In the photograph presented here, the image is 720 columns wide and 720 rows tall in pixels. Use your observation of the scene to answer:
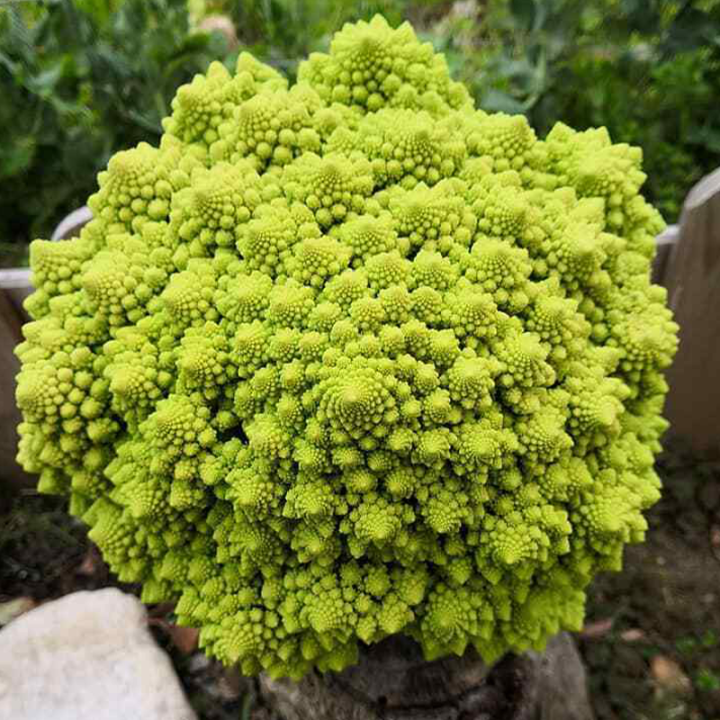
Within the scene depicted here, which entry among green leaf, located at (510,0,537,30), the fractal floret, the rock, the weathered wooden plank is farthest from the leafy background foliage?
the rock

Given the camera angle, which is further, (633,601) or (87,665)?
(633,601)

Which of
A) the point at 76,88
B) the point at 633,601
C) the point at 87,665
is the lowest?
the point at 87,665

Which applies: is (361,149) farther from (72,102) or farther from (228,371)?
(72,102)

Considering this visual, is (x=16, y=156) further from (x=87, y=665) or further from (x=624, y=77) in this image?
(x=624, y=77)

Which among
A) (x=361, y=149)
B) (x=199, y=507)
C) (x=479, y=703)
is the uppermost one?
(x=361, y=149)

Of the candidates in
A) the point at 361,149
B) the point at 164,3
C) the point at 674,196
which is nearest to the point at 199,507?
the point at 361,149

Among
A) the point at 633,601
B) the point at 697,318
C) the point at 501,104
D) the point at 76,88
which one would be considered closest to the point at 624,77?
the point at 501,104
